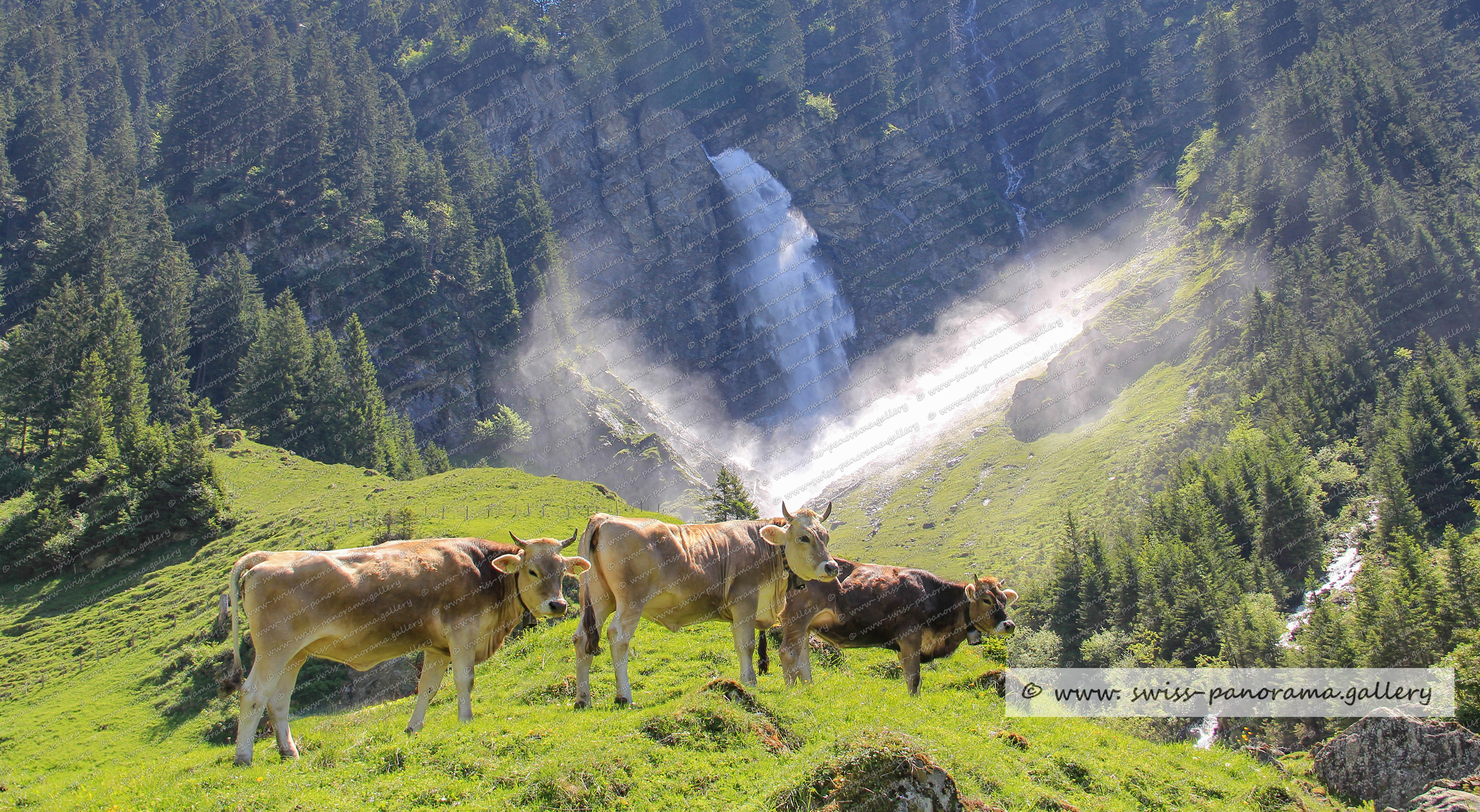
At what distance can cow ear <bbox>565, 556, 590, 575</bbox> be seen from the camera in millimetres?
13969

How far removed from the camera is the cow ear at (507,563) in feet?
45.8

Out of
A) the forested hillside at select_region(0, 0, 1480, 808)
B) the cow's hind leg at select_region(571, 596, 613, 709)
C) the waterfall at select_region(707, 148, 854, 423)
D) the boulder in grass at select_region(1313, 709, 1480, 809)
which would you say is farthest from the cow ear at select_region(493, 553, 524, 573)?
the waterfall at select_region(707, 148, 854, 423)

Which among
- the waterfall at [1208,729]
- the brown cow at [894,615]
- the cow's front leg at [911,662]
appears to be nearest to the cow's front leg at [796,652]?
the brown cow at [894,615]

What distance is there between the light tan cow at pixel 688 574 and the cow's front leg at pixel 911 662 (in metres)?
2.80

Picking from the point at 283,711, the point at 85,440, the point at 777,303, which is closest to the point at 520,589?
the point at 283,711

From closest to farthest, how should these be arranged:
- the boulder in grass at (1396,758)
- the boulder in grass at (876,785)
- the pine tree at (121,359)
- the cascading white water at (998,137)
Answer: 1. the boulder in grass at (876,785)
2. the boulder in grass at (1396,758)
3. the pine tree at (121,359)
4. the cascading white water at (998,137)

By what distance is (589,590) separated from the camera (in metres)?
14.0

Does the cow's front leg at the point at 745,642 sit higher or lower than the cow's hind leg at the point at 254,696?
lower

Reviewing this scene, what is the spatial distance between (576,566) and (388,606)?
3.02 metres

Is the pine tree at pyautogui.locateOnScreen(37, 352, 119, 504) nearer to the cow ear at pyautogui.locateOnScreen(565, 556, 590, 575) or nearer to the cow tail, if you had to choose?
the cow ear at pyautogui.locateOnScreen(565, 556, 590, 575)

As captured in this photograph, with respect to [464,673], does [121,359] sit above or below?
above

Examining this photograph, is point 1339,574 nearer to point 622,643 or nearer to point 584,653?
point 622,643

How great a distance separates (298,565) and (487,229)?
10911cm

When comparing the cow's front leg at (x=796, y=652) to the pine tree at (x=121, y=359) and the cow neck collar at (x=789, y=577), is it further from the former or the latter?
the pine tree at (x=121, y=359)
